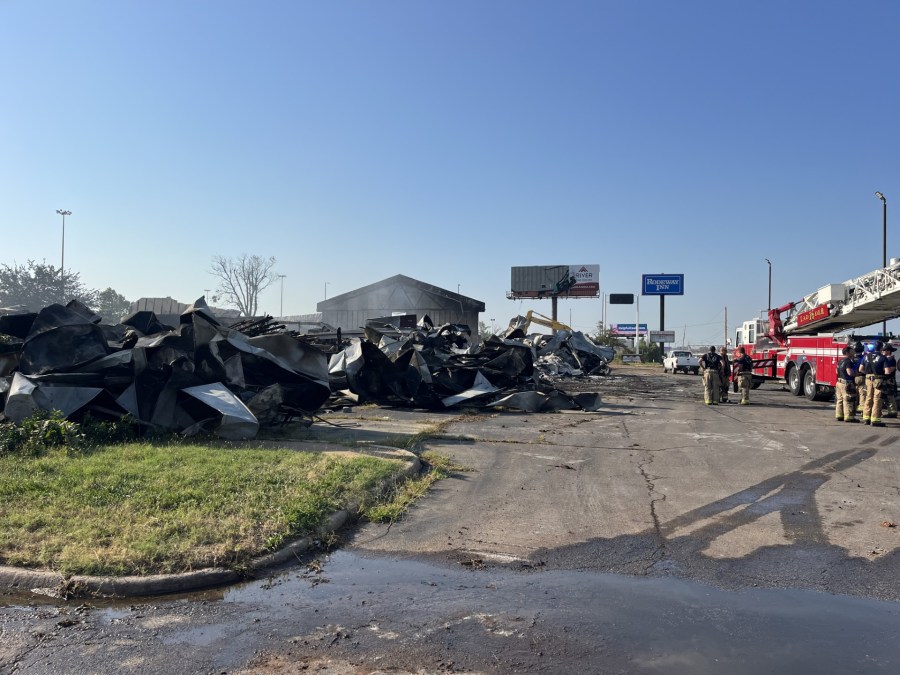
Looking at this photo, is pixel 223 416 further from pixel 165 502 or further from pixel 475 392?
pixel 475 392

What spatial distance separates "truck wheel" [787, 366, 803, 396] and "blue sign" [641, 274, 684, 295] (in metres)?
47.4

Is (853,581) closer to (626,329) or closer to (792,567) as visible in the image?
(792,567)

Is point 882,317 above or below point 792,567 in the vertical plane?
above

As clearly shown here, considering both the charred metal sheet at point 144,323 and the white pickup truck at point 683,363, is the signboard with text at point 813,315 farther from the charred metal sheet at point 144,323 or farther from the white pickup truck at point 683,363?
the charred metal sheet at point 144,323

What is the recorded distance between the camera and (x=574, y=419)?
49.2ft

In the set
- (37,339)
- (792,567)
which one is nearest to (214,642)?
(792,567)

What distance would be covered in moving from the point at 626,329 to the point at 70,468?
126515 millimetres

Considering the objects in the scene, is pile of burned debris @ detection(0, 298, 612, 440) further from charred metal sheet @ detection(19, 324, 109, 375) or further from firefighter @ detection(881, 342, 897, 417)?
firefighter @ detection(881, 342, 897, 417)

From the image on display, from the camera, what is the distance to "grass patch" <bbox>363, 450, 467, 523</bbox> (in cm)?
657

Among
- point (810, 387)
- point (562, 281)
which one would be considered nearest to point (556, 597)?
point (810, 387)

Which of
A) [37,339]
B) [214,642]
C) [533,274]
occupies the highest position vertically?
[533,274]

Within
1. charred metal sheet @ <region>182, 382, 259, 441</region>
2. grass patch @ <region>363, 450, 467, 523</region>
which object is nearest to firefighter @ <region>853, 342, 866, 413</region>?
grass patch @ <region>363, 450, 467, 523</region>

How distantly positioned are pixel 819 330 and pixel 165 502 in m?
24.9

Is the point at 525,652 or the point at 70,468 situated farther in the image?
the point at 70,468
